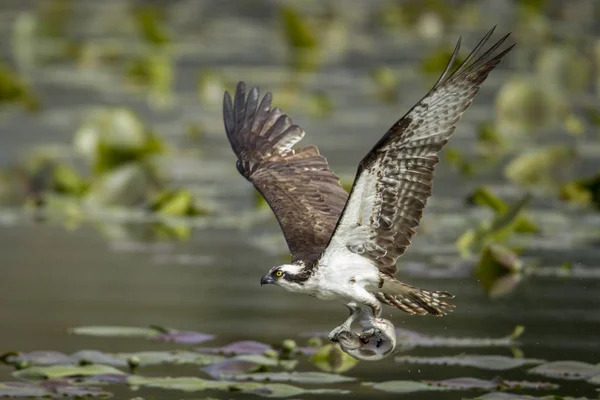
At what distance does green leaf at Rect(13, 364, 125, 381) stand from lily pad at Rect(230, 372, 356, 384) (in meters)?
0.60

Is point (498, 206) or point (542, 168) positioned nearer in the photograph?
point (498, 206)

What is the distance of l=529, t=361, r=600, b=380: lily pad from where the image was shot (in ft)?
23.9

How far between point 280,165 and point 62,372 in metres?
1.94

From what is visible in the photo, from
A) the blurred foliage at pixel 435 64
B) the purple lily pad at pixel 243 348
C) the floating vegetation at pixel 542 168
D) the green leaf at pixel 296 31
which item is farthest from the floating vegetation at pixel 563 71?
the purple lily pad at pixel 243 348

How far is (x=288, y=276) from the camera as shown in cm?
700

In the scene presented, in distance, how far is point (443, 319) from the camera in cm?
883

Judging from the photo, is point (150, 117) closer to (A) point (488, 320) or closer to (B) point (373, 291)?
(A) point (488, 320)

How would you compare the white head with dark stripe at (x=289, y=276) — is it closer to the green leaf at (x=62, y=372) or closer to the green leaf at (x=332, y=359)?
the green leaf at (x=332, y=359)

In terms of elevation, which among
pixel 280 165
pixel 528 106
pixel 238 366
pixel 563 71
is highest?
pixel 563 71

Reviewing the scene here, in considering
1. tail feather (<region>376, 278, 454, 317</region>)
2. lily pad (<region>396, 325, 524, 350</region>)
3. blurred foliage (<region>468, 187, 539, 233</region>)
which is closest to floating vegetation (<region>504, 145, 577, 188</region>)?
blurred foliage (<region>468, 187, 539, 233</region>)

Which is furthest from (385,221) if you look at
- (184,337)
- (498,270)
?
(498,270)

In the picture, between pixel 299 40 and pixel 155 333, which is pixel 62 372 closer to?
pixel 155 333

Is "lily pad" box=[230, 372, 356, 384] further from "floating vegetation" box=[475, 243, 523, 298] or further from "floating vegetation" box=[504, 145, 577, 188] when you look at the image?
"floating vegetation" box=[504, 145, 577, 188]

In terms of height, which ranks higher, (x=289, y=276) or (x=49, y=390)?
(x=289, y=276)
